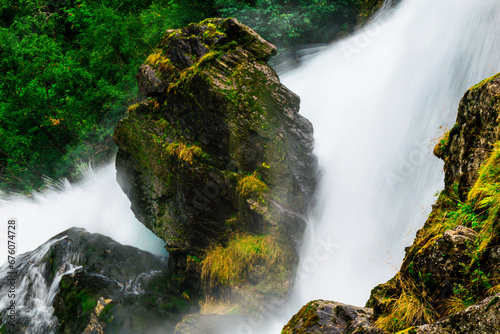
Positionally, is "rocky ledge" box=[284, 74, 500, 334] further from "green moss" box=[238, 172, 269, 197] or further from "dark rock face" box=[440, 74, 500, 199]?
"green moss" box=[238, 172, 269, 197]

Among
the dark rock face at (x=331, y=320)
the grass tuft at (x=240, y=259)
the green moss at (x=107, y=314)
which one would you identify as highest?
the dark rock face at (x=331, y=320)

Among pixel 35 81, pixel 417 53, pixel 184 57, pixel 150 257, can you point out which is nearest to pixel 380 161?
pixel 417 53

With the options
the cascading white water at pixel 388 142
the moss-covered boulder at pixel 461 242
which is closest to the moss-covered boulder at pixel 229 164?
the cascading white water at pixel 388 142

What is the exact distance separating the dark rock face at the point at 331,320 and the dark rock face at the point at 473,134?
156 centimetres

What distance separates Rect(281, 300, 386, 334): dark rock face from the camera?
316 cm

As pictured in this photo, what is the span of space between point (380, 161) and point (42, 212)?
1047 cm

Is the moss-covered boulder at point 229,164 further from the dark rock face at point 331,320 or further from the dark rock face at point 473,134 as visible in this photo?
the dark rock face at point 473,134

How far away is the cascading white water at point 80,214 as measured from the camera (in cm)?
991

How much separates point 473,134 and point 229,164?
484 cm

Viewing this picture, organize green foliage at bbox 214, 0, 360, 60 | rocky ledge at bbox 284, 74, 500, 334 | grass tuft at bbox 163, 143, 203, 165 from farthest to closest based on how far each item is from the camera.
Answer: green foliage at bbox 214, 0, 360, 60, grass tuft at bbox 163, 143, 203, 165, rocky ledge at bbox 284, 74, 500, 334

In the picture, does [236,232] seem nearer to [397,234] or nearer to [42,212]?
[397,234]

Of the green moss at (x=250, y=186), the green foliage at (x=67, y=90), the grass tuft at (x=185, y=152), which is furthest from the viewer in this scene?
the green foliage at (x=67, y=90)

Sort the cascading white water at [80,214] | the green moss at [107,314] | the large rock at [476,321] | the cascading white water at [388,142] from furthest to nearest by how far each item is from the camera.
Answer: the cascading white water at [80,214] < the cascading white water at [388,142] < the green moss at [107,314] < the large rock at [476,321]

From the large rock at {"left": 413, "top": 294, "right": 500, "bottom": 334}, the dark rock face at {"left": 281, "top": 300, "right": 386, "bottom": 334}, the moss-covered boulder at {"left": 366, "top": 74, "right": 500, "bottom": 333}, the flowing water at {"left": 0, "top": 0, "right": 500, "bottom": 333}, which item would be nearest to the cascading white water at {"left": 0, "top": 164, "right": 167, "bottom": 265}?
the flowing water at {"left": 0, "top": 0, "right": 500, "bottom": 333}
